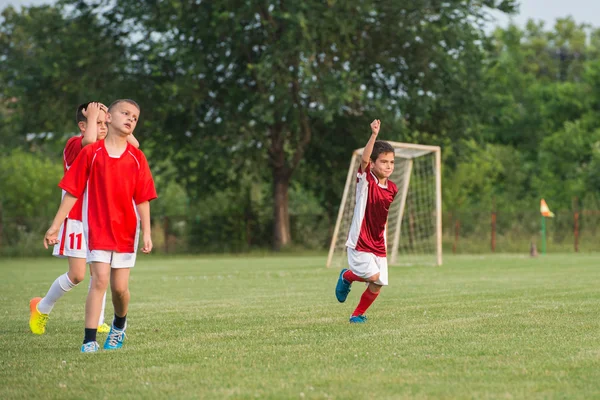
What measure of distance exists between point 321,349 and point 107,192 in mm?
2015

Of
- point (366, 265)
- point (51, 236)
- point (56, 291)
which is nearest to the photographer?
point (51, 236)

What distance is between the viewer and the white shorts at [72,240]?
8.45m

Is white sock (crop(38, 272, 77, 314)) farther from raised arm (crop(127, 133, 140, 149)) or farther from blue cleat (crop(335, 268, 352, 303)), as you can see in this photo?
blue cleat (crop(335, 268, 352, 303))

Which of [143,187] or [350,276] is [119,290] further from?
[350,276]

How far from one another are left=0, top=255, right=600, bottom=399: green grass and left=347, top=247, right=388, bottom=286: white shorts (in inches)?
19.3

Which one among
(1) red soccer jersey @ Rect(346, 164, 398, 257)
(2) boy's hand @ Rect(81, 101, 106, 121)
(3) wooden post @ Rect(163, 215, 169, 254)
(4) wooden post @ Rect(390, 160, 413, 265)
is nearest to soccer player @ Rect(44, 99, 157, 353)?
(2) boy's hand @ Rect(81, 101, 106, 121)

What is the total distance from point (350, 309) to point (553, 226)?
31.0m

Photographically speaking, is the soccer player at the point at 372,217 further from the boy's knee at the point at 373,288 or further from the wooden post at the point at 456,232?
the wooden post at the point at 456,232

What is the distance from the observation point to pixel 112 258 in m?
7.35

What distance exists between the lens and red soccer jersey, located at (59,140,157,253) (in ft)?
24.0

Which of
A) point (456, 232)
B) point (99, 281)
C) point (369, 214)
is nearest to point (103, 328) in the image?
point (99, 281)

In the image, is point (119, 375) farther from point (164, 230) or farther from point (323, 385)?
point (164, 230)

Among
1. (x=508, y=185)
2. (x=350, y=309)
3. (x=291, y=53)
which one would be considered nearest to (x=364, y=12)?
(x=291, y=53)

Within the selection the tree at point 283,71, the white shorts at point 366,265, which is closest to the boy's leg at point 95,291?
the white shorts at point 366,265
